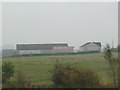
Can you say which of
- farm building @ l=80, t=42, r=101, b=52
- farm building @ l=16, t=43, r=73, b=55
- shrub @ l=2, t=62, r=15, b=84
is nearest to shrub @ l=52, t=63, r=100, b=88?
shrub @ l=2, t=62, r=15, b=84

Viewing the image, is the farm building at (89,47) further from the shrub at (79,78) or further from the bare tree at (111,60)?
the shrub at (79,78)

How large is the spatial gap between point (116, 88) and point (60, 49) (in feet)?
48.3

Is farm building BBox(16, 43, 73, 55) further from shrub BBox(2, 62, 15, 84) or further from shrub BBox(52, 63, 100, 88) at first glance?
shrub BBox(52, 63, 100, 88)

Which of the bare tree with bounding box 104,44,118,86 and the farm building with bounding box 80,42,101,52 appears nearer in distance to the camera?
the bare tree with bounding box 104,44,118,86

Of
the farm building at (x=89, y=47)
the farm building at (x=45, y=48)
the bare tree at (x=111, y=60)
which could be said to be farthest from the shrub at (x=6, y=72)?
the farm building at (x=89, y=47)

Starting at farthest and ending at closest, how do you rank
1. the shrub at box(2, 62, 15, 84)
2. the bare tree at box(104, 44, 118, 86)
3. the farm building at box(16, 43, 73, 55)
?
the farm building at box(16, 43, 73, 55)
the shrub at box(2, 62, 15, 84)
the bare tree at box(104, 44, 118, 86)

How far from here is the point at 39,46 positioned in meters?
26.1

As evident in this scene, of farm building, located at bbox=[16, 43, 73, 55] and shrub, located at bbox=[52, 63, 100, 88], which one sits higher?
farm building, located at bbox=[16, 43, 73, 55]

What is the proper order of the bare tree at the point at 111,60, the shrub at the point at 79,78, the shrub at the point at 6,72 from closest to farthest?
the shrub at the point at 79,78 → the bare tree at the point at 111,60 → the shrub at the point at 6,72

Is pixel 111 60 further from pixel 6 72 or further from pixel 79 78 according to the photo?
pixel 6 72

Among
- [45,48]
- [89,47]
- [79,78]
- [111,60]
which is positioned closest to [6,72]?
[79,78]

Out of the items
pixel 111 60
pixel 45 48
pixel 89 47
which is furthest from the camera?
pixel 89 47

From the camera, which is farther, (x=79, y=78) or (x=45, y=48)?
(x=45, y=48)

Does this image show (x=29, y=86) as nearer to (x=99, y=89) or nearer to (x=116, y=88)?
(x=99, y=89)
